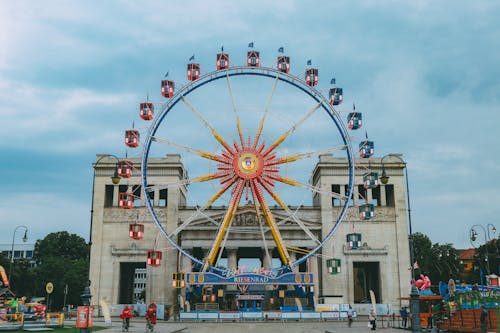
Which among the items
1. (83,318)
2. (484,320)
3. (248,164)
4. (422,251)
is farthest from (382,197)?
(83,318)

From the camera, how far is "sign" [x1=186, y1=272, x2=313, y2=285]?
62281 millimetres

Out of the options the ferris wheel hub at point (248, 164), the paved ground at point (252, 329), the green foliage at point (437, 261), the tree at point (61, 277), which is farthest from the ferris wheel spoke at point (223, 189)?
the green foliage at point (437, 261)

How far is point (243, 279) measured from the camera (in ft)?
205

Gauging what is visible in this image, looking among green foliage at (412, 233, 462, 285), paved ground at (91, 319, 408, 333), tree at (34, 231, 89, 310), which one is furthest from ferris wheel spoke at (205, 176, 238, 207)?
green foliage at (412, 233, 462, 285)

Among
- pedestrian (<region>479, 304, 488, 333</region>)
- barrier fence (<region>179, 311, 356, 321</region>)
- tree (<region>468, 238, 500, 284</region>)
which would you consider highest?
tree (<region>468, 238, 500, 284</region>)

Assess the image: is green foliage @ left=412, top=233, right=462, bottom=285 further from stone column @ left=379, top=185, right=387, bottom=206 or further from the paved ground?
the paved ground

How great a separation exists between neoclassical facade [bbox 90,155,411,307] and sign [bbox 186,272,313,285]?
13.5 m

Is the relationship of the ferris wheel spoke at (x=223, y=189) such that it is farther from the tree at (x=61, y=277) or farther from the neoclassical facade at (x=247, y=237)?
the tree at (x=61, y=277)

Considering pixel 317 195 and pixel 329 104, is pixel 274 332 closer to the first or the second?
pixel 329 104

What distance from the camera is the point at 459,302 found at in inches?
1499

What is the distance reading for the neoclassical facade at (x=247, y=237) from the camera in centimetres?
7838

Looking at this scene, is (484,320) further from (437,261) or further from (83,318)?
(437,261)

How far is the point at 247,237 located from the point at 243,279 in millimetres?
16946

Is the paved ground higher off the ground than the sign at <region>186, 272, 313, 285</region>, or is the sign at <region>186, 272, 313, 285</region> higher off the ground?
the sign at <region>186, 272, 313, 285</region>
